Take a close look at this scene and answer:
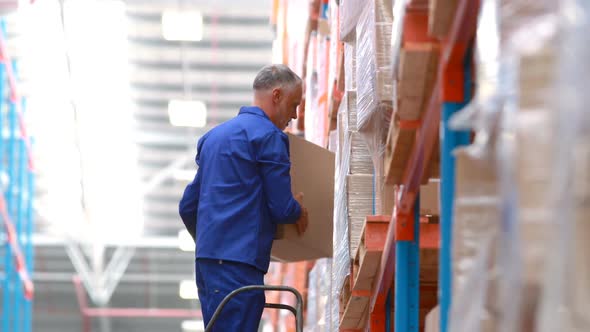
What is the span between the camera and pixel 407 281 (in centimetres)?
377

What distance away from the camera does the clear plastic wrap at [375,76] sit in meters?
3.56

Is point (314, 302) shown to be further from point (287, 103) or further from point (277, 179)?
point (277, 179)

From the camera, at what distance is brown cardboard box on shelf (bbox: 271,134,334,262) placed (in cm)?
502

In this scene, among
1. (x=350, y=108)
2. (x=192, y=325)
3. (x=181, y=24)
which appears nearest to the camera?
(x=350, y=108)

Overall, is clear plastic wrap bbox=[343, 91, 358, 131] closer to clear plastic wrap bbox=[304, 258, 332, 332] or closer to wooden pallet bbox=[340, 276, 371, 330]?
wooden pallet bbox=[340, 276, 371, 330]

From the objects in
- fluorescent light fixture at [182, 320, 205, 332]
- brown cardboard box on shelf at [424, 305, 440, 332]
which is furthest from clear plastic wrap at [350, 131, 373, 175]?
fluorescent light fixture at [182, 320, 205, 332]

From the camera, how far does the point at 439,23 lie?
2588mm

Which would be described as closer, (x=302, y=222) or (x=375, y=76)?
(x=375, y=76)

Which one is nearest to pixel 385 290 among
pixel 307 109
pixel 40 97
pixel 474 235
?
pixel 474 235

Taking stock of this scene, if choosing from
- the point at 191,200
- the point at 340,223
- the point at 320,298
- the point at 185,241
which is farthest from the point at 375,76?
the point at 185,241

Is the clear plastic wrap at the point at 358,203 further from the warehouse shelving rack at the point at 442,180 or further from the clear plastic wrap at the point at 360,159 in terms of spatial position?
the warehouse shelving rack at the point at 442,180

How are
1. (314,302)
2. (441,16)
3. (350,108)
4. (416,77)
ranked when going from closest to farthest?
(441,16)
(416,77)
(350,108)
(314,302)

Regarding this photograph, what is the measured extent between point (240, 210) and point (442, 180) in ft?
6.47

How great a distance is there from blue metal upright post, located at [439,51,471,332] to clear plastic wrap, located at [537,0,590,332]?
89 centimetres
